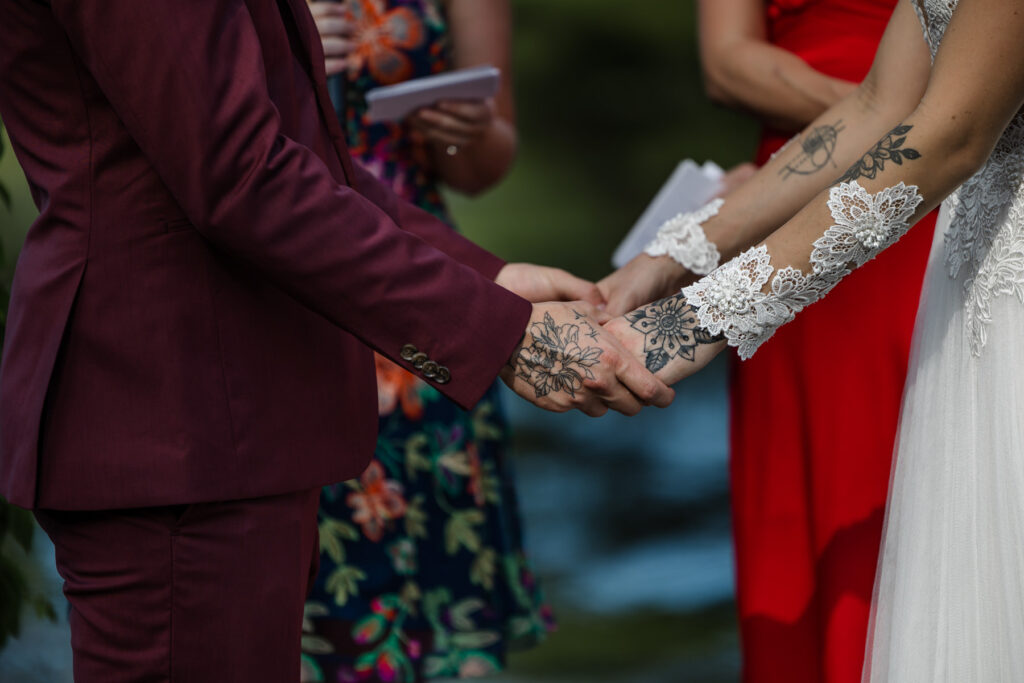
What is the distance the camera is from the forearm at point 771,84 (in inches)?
79.1

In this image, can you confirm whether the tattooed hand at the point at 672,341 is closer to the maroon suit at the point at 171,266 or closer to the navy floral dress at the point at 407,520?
the maroon suit at the point at 171,266

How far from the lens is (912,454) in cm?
146

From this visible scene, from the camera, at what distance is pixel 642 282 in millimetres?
1848

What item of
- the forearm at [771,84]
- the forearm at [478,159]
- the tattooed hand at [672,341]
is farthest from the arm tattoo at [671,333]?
the forearm at [478,159]

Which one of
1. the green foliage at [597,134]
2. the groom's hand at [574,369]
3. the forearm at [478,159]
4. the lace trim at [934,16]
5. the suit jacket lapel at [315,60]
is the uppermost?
the green foliage at [597,134]

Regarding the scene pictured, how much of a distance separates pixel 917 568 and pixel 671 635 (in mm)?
1877

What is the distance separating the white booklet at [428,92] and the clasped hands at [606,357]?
64cm

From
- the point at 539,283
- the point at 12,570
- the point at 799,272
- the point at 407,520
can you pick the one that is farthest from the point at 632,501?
the point at 799,272

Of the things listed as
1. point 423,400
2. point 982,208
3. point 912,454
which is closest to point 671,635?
point 423,400

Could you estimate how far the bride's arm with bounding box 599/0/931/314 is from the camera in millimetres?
1676

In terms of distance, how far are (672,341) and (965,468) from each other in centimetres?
39

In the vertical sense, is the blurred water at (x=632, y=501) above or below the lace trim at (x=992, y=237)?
below

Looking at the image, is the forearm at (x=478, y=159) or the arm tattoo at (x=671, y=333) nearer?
the arm tattoo at (x=671, y=333)

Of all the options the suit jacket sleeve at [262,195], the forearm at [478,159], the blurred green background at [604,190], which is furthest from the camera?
the blurred green background at [604,190]
